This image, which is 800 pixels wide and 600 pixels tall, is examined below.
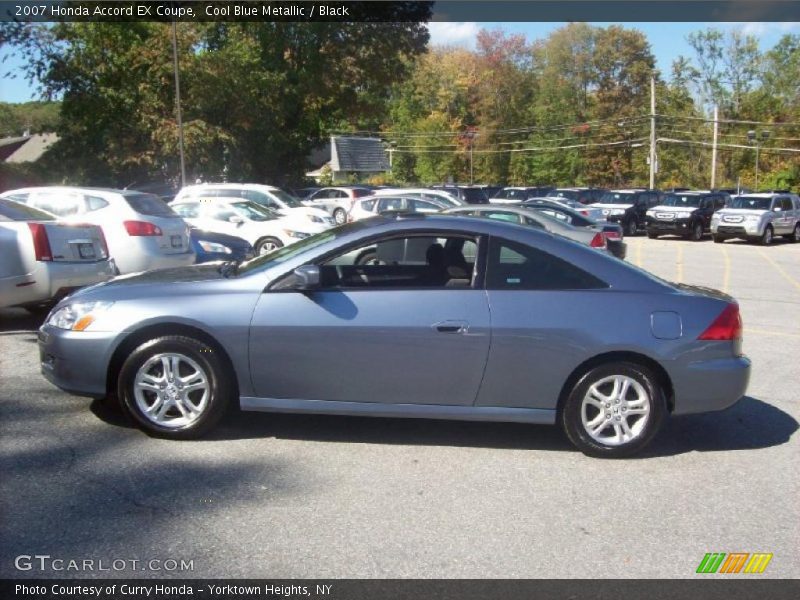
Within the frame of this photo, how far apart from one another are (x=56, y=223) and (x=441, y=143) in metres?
71.5

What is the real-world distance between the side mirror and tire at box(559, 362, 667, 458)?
5.91 feet

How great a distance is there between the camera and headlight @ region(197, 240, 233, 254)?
13.8 metres

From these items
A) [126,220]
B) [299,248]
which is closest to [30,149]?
[126,220]

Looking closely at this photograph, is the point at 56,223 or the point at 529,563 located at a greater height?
the point at 56,223

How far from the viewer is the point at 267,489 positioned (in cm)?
454

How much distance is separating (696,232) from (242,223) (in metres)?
18.9

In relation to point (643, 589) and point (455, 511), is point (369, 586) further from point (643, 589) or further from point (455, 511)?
point (643, 589)

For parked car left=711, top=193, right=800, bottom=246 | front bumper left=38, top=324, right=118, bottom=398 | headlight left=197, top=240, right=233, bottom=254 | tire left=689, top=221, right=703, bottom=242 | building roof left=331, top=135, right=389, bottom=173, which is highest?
building roof left=331, top=135, right=389, bottom=173

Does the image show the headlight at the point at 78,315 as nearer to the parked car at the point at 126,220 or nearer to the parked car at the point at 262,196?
the parked car at the point at 126,220

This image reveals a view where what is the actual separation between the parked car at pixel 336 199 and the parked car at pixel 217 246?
13.1 m

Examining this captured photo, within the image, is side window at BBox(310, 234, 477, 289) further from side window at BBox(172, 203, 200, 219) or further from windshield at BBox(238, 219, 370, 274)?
side window at BBox(172, 203, 200, 219)

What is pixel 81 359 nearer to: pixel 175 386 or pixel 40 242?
pixel 175 386

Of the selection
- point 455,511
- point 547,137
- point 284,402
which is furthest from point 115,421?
point 547,137

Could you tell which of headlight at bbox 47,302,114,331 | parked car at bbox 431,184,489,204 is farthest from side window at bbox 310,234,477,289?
parked car at bbox 431,184,489,204
